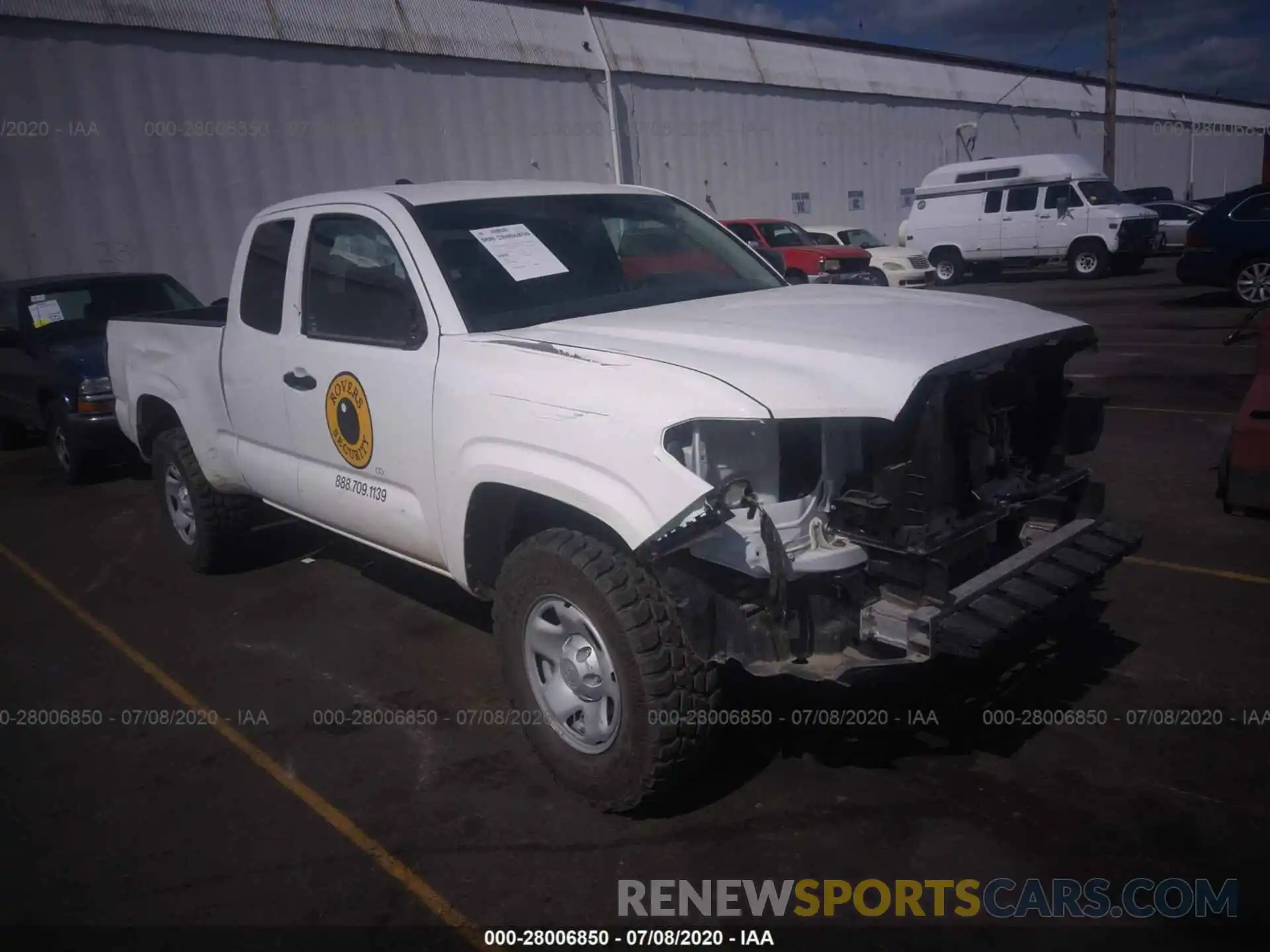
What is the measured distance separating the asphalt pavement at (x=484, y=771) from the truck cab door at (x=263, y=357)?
86 cm

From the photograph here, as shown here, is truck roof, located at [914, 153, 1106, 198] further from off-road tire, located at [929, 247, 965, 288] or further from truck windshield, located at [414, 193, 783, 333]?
truck windshield, located at [414, 193, 783, 333]

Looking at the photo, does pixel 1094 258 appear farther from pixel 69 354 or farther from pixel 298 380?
pixel 298 380

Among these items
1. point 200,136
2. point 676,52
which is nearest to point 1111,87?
point 676,52

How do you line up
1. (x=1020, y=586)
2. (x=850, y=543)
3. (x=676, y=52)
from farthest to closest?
(x=676, y=52) → (x=1020, y=586) → (x=850, y=543)

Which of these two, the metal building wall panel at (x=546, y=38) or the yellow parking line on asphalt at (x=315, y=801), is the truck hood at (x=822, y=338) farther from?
the metal building wall panel at (x=546, y=38)

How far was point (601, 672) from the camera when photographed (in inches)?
123

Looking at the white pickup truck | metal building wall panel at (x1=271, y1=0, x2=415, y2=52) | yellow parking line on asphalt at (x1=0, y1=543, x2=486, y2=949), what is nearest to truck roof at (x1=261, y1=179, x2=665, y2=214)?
the white pickup truck

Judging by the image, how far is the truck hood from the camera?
2.82 meters

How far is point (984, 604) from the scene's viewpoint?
296 centimetres

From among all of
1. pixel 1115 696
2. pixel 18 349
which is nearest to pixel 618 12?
pixel 18 349

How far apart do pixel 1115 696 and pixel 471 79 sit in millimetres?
16814

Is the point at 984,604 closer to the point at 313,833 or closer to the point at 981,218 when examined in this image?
the point at 313,833

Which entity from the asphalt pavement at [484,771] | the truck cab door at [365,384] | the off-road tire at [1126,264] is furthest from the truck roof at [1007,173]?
the truck cab door at [365,384]

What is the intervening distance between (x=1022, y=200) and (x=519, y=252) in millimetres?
20411
